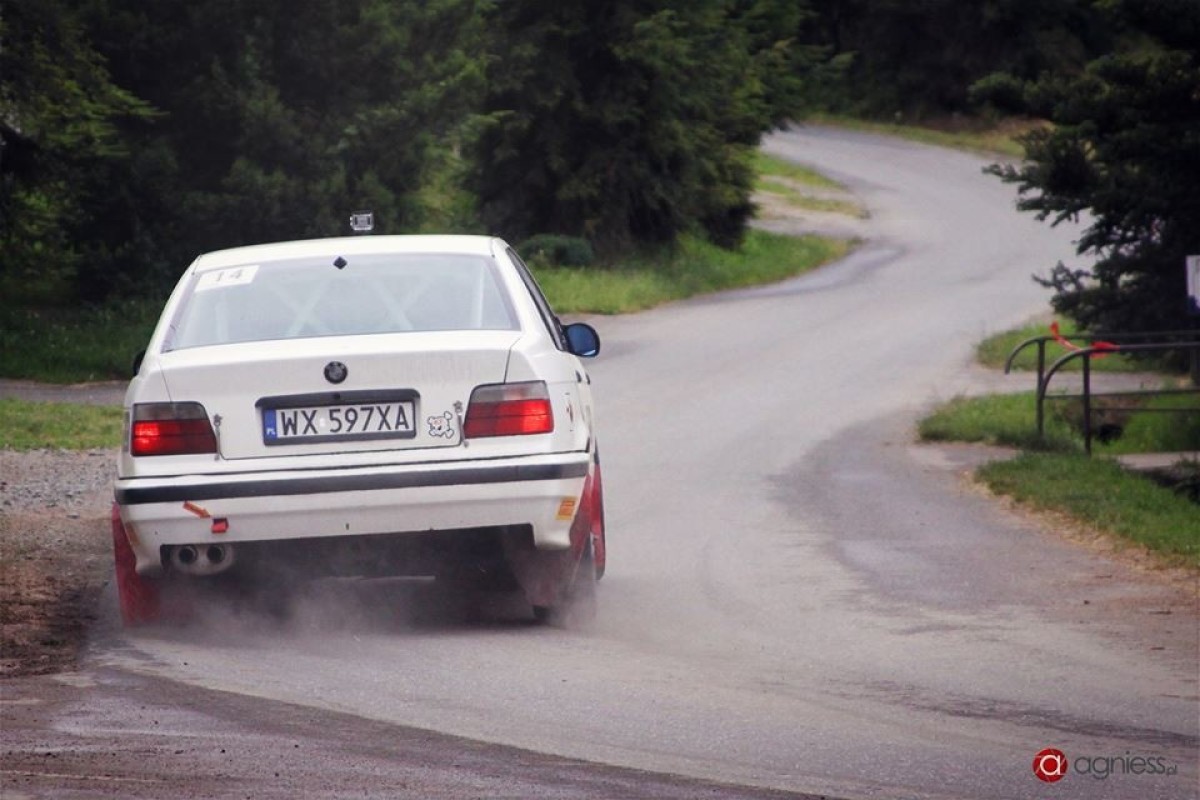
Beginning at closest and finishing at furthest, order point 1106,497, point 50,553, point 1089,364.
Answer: point 50,553
point 1106,497
point 1089,364

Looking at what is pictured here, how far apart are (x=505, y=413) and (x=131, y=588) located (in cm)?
168

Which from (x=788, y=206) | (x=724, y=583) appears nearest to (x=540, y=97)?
(x=788, y=206)

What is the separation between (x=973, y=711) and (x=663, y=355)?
1997 cm

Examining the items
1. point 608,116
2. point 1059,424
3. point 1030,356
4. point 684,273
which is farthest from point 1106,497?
point 608,116

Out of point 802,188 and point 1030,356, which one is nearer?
point 1030,356

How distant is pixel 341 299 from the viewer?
847cm

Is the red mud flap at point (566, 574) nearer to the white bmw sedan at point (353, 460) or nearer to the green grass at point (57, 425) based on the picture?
the white bmw sedan at point (353, 460)

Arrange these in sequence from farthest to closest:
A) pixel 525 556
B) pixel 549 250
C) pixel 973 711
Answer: pixel 549 250 → pixel 525 556 → pixel 973 711

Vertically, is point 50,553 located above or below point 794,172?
above

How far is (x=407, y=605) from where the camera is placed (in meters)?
9.25

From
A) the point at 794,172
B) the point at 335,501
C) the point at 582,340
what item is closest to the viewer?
the point at 335,501

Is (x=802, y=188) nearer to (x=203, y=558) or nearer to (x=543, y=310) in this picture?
(x=543, y=310)

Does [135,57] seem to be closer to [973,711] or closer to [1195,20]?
[1195,20]

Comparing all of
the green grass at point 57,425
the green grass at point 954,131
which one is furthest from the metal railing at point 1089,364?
the green grass at point 954,131
